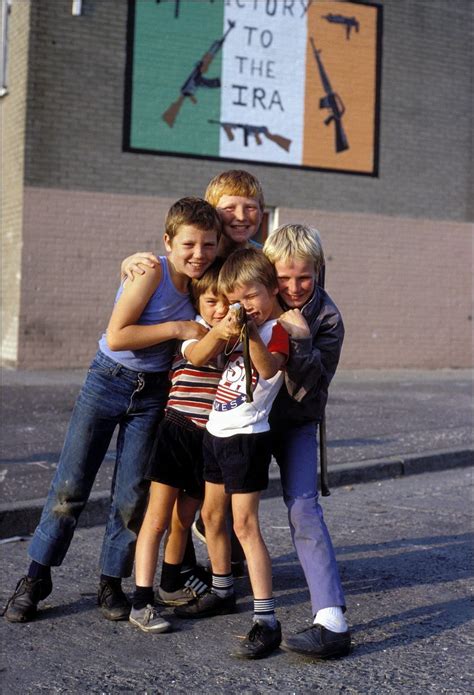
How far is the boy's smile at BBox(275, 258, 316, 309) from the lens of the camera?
12.4 feet

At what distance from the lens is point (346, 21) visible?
625 inches

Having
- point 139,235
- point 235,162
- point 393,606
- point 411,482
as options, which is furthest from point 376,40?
point 393,606

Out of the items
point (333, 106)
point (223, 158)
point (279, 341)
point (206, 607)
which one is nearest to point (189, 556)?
point (206, 607)

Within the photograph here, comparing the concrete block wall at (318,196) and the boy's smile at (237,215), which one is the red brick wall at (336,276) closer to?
the concrete block wall at (318,196)

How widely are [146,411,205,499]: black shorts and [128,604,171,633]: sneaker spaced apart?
0.55m

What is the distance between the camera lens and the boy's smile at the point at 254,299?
3.69m

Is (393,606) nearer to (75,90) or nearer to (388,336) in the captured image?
(75,90)

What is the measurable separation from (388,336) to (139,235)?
4950 mm

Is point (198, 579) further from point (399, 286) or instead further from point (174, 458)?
point (399, 286)

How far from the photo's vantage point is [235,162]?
49.4 feet

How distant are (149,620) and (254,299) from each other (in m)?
1.49

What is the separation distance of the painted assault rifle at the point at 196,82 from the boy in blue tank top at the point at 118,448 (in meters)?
10.7

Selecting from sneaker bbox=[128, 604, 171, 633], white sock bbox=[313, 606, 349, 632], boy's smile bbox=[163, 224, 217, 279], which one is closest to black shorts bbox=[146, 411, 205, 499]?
sneaker bbox=[128, 604, 171, 633]

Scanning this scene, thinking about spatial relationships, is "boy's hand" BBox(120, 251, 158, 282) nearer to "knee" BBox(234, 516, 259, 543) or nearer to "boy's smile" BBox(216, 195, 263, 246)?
"boy's smile" BBox(216, 195, 263, 246)
